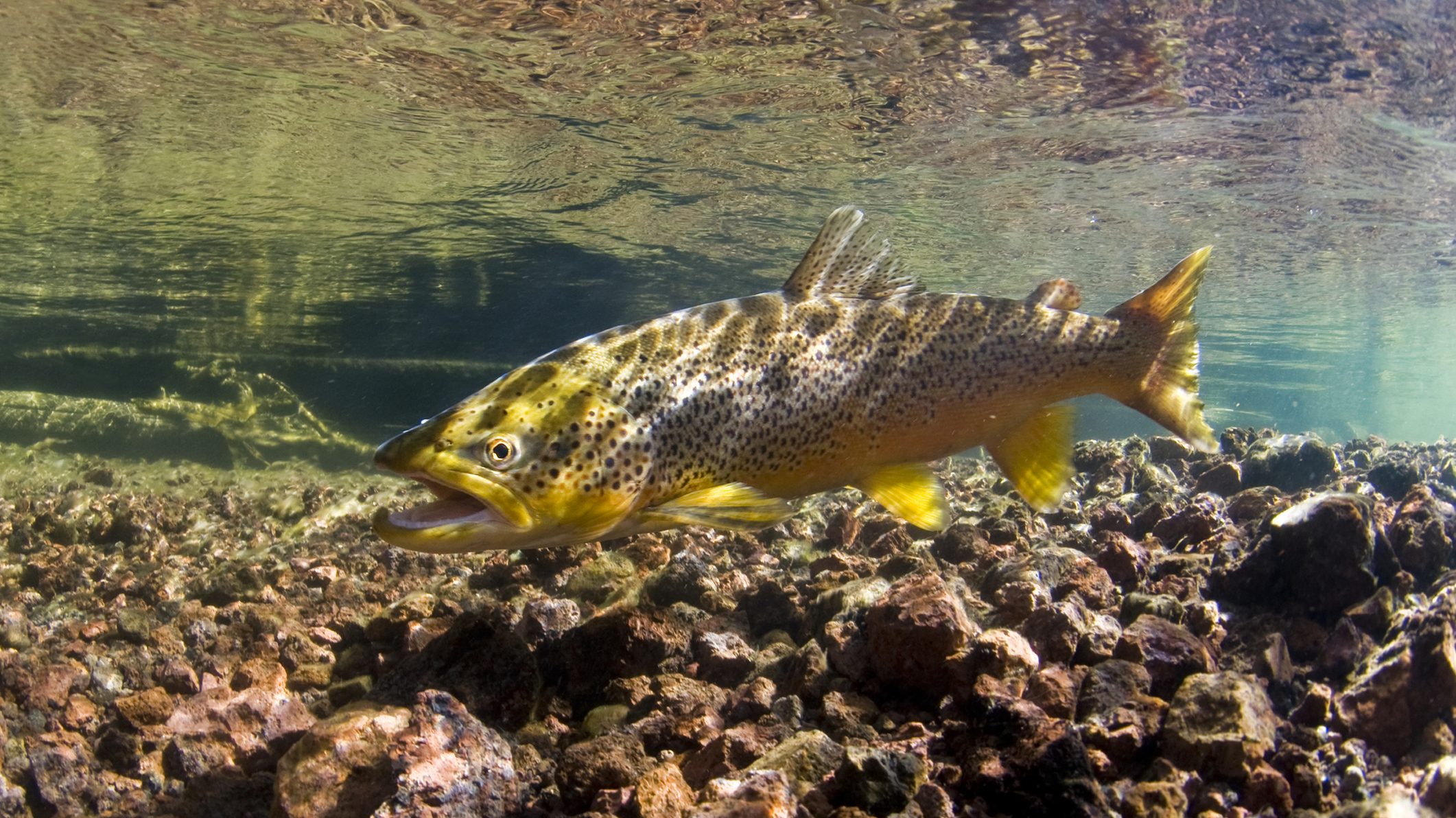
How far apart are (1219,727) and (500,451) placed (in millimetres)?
3043

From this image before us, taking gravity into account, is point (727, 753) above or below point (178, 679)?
above

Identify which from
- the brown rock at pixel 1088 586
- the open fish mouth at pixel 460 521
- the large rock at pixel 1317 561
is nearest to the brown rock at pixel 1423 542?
the large rock at pixel 1317 561

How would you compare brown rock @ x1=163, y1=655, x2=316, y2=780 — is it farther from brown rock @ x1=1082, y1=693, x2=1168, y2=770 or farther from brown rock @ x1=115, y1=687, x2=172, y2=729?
brown rock @ x1=1082, y1=693, x2=1168, y2=770

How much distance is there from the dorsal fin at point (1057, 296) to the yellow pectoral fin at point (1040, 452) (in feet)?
2.43

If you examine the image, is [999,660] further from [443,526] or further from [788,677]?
[443,526]

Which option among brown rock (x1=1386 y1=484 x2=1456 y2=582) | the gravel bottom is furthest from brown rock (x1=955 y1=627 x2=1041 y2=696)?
brown rock (x1=1386 y1=484 x2=1456 y2=582)

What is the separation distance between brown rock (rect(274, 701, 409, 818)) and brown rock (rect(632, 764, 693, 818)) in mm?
906

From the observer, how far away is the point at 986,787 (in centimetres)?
230

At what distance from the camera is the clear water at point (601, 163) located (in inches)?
372

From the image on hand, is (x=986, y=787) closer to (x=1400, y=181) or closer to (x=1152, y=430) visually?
(x=1400, y=181)

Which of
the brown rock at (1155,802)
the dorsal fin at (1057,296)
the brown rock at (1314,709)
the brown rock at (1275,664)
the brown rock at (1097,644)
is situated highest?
the dorsal fin at (1057,296)

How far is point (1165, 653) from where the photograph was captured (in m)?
3.12

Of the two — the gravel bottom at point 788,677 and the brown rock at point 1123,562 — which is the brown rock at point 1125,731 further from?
the brown rock at point 1123,562

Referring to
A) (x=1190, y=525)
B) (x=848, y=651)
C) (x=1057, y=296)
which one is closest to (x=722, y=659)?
(x=848, y=651)
